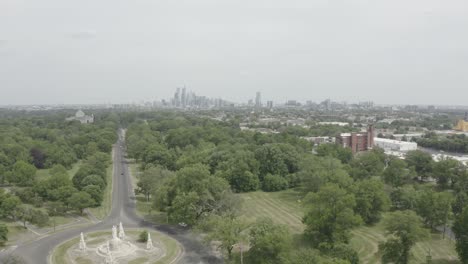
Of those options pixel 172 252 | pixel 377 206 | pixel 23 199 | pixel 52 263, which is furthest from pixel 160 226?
pixel 377 206

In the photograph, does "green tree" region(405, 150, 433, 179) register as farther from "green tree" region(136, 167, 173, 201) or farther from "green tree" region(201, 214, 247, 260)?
"green tree" region(201, 214, 247, 260)

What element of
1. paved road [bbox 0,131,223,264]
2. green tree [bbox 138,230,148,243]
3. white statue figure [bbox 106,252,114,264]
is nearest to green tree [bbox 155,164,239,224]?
paved road [bbox 0,131,223,264]

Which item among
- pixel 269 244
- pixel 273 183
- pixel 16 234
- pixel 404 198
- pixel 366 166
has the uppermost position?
pixel 366 166

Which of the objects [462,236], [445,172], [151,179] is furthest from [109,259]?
[445,172]

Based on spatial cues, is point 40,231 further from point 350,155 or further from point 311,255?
point 350,155

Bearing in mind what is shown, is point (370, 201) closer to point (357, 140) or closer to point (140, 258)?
point (140, 258)
